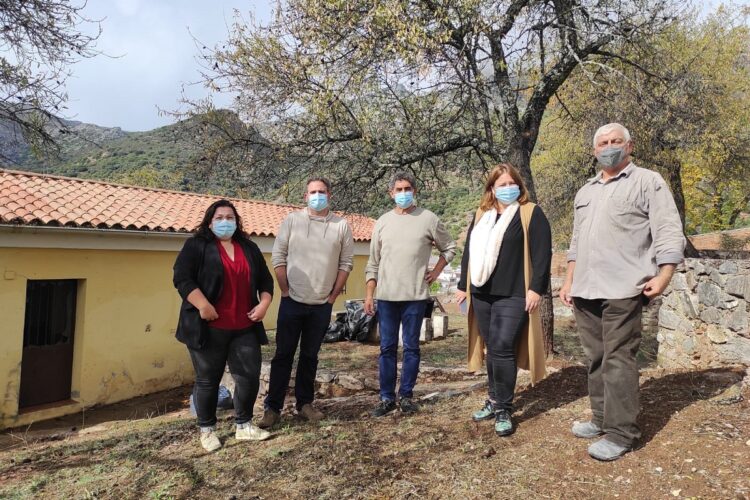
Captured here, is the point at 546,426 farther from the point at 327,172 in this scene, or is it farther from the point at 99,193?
the point at 99,193

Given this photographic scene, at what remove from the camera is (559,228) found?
16.5 metres

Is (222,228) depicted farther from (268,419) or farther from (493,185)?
(493,185)

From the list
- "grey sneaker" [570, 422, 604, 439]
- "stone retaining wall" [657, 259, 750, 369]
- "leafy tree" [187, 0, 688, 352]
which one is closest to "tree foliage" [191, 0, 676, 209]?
"leafy tree" [187, 0, 688, 352]

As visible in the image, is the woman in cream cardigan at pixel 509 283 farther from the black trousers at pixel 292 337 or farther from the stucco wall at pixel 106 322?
the stucco wall at pixel 106 322

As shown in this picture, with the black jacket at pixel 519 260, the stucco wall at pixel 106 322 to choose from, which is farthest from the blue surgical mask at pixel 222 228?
the stucco wall at pixel 106 322

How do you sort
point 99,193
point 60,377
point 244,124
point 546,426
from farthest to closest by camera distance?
1. point 99,193
2. point 60,377
3. point 244,124
4. point 546,426

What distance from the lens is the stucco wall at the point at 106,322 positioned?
27.1ft

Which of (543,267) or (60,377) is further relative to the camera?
(60,377)

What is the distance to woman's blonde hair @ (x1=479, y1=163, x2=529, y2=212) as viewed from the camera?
3211 mm

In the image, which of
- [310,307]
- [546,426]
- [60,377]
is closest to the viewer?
[546,426]

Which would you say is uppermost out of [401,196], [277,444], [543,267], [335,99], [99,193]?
[335,99]

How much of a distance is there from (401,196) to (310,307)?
3.63ft

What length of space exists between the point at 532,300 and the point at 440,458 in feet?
3.60

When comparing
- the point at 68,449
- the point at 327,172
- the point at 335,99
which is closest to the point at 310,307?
the point at 68,449
